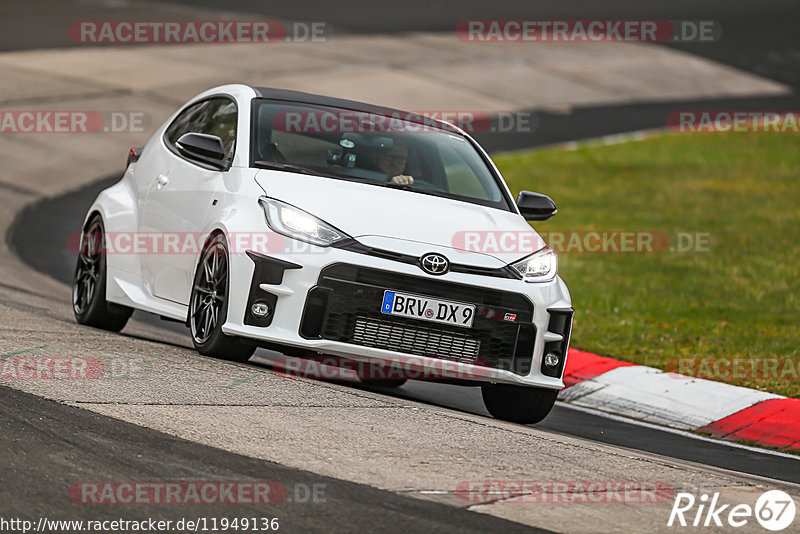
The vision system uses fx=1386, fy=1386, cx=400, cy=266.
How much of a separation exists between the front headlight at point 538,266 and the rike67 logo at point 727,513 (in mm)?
1991

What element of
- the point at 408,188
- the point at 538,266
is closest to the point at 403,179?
the point at 408,188

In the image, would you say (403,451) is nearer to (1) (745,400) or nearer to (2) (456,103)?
(1) (745,400)

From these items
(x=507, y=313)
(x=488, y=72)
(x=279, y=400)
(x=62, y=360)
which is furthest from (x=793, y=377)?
(x=488, y=72)

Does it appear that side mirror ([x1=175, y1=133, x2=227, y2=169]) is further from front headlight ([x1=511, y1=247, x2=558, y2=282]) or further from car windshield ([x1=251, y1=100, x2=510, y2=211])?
front headlight ([x1=511, y1=247, x2=558, y2=282])

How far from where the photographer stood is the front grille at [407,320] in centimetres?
720

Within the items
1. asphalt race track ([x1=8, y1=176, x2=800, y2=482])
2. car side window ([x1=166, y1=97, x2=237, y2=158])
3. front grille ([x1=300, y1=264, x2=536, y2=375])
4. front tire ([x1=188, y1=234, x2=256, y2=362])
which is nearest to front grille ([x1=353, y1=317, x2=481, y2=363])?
front grille ([x1=300, y1=264, x2=536, y2=375])

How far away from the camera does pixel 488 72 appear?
1057 inches

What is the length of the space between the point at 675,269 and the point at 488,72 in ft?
44.7

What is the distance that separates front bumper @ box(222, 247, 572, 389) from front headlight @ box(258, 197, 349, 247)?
0.09m

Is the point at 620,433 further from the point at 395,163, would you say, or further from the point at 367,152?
the point at 367,152

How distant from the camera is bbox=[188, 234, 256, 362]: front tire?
754 centimetres

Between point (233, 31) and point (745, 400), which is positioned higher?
point (233, 31)

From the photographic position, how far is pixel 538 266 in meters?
7.67

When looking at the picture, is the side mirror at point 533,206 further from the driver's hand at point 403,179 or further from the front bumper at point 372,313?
the front bumper at point 372,313
